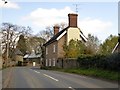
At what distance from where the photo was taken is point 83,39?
65.3m

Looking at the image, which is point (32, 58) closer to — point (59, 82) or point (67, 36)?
point (67, 36)

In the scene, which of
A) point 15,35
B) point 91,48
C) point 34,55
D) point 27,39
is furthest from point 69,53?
point 34,55

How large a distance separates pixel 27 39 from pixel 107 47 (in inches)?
1397

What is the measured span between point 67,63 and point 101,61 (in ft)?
68.6

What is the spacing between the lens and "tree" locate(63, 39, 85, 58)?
57.4m

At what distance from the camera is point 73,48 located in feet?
191

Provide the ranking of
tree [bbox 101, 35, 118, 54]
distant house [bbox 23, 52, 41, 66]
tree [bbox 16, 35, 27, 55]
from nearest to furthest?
tree [bbox 101, 35, 118, 54], tree [bbox 16, 35, 27, 55], distant house [bbox 23, 52, 41, 66]

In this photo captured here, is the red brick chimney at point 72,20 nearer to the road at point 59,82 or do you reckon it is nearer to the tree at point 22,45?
the road at point 59,82

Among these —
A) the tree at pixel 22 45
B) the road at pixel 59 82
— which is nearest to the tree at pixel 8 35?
the tree at pixel 22 45

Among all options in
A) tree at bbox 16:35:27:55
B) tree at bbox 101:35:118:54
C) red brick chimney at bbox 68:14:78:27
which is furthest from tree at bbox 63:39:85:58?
tree at bbox 16:35:27:55

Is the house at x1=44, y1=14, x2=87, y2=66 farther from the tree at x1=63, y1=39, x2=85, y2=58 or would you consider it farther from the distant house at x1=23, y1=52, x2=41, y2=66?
the distant house at x1=23, y1=52, x2=41, y2=66

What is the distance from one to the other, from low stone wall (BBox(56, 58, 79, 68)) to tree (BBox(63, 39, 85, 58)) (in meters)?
1.56

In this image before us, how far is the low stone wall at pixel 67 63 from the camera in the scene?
5114 centimetres

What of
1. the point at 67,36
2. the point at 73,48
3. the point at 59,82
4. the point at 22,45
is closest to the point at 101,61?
the point at 59,82
